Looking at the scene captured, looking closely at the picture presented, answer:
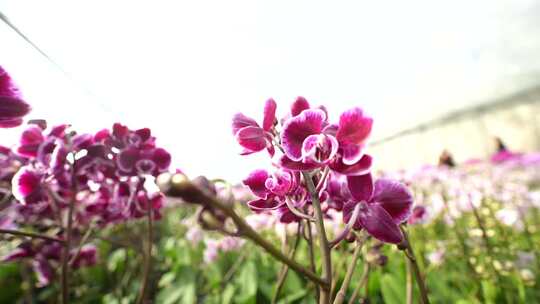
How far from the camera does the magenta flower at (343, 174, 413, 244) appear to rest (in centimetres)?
28

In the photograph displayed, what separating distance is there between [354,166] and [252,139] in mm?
98

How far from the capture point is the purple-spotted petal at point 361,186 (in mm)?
284

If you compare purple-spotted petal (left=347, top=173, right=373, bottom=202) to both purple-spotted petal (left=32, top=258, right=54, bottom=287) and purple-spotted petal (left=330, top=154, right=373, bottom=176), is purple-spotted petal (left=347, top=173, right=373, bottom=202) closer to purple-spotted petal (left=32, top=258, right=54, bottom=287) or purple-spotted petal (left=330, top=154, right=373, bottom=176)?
purple-spotted petal (left=330, top=154, right=373, bottom=176)

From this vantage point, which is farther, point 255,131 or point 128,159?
point 128,159

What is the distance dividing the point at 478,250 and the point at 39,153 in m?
1.09

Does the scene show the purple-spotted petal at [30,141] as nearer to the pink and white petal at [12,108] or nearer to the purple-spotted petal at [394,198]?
the pink and white petal at [12,108]

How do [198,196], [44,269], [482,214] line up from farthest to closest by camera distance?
[482,214]
[44,269]
[198,196]

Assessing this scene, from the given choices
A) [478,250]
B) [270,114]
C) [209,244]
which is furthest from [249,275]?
[270,114]

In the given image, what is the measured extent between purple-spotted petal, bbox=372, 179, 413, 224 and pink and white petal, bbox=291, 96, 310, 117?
104mm

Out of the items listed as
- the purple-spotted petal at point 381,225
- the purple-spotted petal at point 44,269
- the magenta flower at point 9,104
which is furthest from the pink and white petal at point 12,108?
the purple-spotted petal at point 44,269

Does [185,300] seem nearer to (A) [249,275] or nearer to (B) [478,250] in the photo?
(A) [249,275]

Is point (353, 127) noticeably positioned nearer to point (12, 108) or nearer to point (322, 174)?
point (322, 174)

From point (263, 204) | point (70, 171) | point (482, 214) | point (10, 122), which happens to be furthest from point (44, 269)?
point (482, 214)

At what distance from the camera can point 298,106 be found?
314 mm
